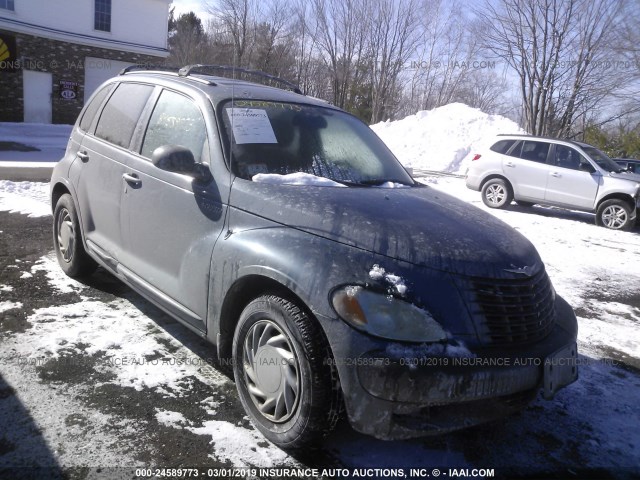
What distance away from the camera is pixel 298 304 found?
265 centimetres

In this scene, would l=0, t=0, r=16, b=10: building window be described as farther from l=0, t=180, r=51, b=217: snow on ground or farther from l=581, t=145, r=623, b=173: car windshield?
l=581, t=145, r=623, b=173: car windshield

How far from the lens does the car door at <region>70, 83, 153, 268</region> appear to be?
13.2 ft

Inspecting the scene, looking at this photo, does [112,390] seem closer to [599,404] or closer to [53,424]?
[53,424]

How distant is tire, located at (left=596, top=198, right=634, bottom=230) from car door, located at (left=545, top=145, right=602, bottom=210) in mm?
245

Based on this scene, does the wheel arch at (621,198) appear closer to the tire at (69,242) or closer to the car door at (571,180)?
the car door at (571,180)

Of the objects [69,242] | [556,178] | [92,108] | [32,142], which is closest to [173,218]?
[69,242]

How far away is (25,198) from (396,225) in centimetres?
710

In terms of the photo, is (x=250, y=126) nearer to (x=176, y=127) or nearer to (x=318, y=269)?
(x=176, y=127)

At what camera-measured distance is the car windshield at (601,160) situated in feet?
36.7

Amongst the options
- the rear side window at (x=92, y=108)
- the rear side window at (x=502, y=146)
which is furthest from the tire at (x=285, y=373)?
the rear side window at (x=502, y=146)

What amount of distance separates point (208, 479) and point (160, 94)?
105 inches

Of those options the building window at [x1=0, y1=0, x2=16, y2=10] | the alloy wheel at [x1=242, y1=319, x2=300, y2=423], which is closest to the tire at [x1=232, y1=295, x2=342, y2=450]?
the alloy wheel at [x1=242, y1=319, x2=300, y2=423]

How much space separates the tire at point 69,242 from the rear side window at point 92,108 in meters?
0.64

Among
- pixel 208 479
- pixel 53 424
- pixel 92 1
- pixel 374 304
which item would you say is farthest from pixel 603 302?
pixel 92 1
